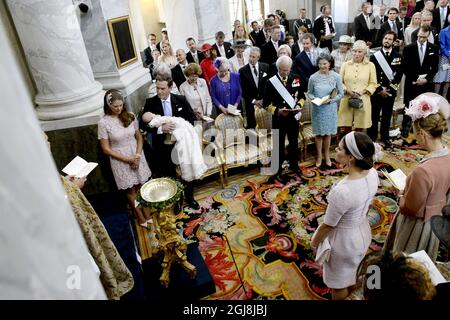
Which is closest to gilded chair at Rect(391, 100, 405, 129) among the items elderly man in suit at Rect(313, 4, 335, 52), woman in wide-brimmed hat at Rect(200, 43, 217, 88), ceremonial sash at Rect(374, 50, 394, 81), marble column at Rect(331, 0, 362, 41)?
ceremonial sash at Rect(374, 50, 394, 81)

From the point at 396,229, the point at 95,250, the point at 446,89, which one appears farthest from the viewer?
the point at 446,89

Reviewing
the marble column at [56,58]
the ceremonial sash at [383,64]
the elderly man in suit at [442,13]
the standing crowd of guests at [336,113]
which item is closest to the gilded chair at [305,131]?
the standing crowd of guests at [336,113]

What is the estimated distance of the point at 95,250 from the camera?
259 centimetres

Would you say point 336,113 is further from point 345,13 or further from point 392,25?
point 345,13

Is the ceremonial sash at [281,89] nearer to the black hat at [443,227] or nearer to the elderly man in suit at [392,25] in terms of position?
the black hat at [443,227]

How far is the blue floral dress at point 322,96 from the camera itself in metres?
5.06

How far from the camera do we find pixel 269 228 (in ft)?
14.4

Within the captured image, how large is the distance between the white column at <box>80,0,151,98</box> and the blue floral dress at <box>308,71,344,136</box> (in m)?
2.70

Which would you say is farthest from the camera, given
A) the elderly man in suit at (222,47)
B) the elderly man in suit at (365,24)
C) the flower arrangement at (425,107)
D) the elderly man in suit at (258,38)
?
the elderly man in suit at (258,38)

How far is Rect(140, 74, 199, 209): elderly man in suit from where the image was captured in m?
4.42

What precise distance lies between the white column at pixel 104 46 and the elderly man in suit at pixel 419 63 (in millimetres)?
4629
